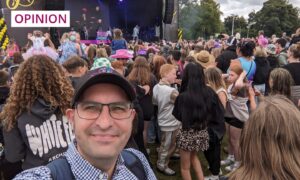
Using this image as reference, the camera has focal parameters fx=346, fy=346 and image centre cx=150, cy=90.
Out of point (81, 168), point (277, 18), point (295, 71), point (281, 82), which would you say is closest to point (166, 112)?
point (281, 82)

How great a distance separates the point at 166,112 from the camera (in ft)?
16.1

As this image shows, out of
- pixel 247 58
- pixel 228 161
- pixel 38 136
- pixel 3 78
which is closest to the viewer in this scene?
pixel 38 136

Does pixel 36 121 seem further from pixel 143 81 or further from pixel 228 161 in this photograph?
pixel 228 161

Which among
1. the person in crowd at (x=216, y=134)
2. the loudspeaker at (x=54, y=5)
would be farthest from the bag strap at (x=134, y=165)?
the loudspeaker at (x=54, y=5)

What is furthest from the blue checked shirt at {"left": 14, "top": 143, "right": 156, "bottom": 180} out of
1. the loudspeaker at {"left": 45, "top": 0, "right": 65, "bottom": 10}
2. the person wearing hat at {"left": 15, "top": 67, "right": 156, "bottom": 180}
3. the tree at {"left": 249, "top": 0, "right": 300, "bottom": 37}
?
the tree at {"left": 249, "top": 0, "right": 300, "bottom": 37}

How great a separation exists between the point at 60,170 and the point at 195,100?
2948 millimetres

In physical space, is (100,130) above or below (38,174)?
above

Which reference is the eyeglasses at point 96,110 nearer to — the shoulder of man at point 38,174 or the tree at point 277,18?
the shoulder of man at point 38,174

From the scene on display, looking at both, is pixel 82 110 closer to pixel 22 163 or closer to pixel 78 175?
pixel 78 175

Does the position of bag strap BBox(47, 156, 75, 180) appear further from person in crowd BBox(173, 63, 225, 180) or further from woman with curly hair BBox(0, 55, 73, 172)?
person in crowd BBox(173, 63, 225, 180)

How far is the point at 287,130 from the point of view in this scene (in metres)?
1.73

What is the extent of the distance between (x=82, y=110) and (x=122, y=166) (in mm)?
282

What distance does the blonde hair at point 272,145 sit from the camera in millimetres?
1700

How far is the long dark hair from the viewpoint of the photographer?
13.2 ft
